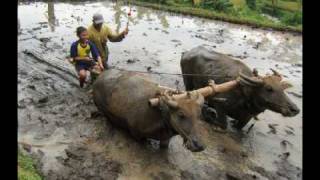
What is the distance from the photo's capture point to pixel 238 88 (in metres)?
7.41

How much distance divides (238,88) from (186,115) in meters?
2.11

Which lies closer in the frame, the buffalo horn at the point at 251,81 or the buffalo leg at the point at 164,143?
the buffalo leg at the point at 164,143

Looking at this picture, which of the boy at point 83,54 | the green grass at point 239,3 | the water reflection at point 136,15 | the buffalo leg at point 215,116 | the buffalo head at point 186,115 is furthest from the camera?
the green grass at point 239,3

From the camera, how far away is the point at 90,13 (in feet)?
64.7

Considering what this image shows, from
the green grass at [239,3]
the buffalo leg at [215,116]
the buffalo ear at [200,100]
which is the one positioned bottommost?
the buffalo leg at [215,116]

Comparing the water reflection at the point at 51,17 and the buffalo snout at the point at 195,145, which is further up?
the water reflection at the point at 51,17

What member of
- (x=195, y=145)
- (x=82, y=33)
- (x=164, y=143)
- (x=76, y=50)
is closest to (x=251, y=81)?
(x=164, y=143)

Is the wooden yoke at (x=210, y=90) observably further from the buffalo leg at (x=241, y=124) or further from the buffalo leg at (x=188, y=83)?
the buffalo leg at (x=188, y=83)

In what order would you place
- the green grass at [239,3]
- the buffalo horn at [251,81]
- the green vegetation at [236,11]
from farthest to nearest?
the green grass at [239,3]
the green vegetation at [236,11]
the buffalo horn at [251,81]

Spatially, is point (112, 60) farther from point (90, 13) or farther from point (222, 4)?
point (222, 4)

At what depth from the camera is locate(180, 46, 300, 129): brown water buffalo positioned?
6.93 metres

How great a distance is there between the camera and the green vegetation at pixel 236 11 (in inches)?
803

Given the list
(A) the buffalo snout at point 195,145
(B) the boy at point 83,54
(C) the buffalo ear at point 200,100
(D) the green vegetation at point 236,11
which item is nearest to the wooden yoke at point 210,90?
(C) the buffalo ear at point 200,100
